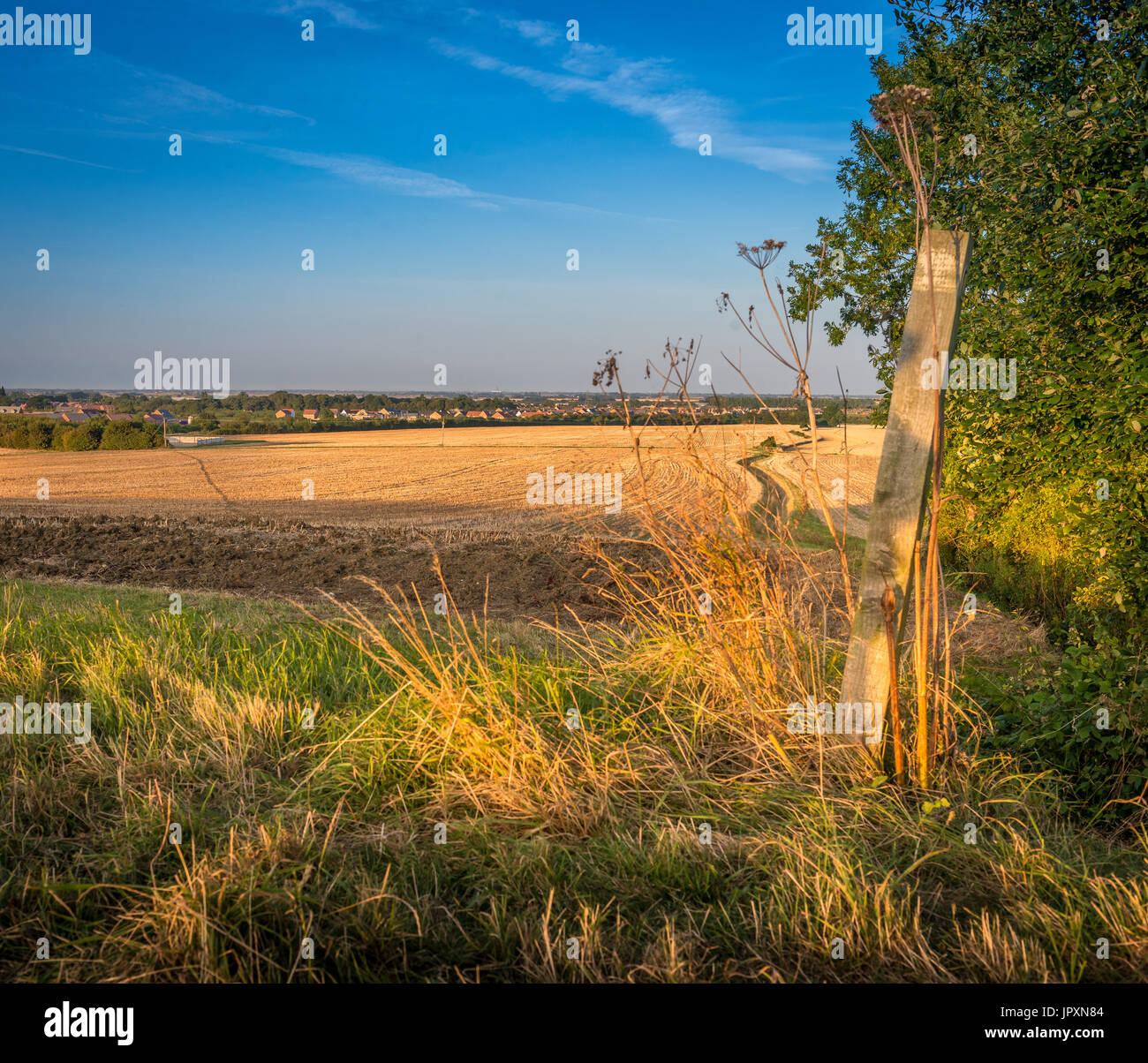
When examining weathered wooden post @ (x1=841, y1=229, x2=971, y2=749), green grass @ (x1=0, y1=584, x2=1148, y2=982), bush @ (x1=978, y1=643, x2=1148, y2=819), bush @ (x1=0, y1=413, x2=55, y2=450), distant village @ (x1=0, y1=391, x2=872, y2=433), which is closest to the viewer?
green grass @ (x1=0, y1=584, x2=1148, y2=982)

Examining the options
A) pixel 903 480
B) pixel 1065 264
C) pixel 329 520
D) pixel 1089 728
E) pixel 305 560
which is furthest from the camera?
pixel 329 520

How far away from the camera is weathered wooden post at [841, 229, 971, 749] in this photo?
3.32 meters

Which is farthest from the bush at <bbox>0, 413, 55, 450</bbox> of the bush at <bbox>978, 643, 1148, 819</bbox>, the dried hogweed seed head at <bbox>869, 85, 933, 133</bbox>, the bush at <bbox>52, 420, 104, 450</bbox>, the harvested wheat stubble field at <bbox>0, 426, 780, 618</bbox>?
the bush at <bbox>978, 643, 1148, 819</bbox>

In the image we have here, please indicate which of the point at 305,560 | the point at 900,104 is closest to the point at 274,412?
the point at 305,560

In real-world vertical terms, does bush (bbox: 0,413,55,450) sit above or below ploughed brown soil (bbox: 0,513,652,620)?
above

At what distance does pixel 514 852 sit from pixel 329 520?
19120 millimetres

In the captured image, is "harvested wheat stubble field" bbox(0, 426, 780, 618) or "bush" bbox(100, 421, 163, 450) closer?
"harvested wheat stubble field" bbox(0, 426, 780, 618)

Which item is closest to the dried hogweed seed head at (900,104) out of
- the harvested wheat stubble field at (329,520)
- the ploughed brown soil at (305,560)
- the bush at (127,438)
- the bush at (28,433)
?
the harvested wheat stubble field at (329,520)

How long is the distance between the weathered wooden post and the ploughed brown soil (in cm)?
636

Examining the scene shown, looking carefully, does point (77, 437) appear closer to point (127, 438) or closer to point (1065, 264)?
point (127, 438)

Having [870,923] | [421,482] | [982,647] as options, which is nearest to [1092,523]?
[982,647]

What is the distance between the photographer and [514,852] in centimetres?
280

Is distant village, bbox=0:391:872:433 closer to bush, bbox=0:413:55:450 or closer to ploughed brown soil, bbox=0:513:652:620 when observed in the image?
bush, bbox=0:413:55:450

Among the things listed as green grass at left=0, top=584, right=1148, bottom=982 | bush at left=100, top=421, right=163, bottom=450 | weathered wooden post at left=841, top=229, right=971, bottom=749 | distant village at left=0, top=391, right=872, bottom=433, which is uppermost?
distant village at left=0, top=391, right=872, bottom=433
